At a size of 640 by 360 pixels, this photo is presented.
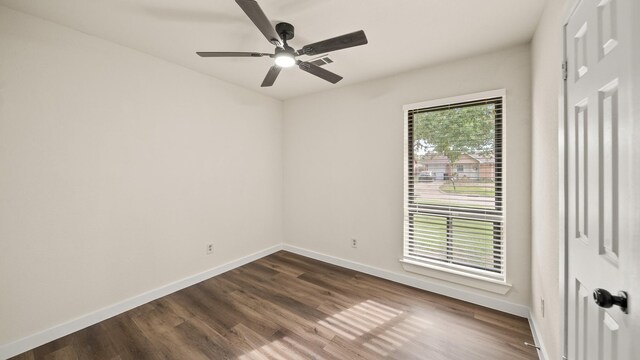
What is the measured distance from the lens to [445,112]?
267cm

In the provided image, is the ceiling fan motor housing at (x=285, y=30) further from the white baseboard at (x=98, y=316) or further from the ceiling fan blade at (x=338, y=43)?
the white baseboard at (x=98, y=316)

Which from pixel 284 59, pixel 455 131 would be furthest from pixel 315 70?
pixel 455 131

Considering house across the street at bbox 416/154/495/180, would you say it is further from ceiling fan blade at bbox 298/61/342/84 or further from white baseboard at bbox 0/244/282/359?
white baseboard at bbox 0/244/282/359

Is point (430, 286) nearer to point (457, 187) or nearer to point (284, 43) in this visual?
point (457, 187)

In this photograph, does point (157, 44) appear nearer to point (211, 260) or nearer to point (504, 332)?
point (211, 260)

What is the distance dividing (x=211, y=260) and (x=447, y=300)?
2.85 meters

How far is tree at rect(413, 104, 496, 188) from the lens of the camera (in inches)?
96.3

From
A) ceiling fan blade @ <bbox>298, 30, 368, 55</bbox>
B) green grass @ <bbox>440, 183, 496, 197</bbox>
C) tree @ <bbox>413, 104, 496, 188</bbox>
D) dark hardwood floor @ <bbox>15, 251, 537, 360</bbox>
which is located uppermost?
ceiling fan blade @ <bbox>298, 30, 368, 55</bbox>

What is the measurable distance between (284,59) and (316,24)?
0.40 metres

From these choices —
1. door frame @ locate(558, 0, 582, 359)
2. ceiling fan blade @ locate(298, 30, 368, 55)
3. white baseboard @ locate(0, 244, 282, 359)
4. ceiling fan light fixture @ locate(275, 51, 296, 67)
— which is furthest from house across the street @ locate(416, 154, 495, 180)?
white baseboard @ locate(0, 244, 282, 359)

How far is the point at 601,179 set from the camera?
890 millimetres

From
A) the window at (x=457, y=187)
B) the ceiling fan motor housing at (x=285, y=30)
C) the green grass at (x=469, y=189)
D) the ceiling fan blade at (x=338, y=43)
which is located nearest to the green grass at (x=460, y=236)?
the window at (x=457, y=187)

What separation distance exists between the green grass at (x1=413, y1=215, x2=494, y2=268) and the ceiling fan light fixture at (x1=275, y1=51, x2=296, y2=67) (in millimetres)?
2204

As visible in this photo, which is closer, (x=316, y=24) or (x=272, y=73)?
(x=316, y=24)
